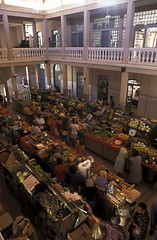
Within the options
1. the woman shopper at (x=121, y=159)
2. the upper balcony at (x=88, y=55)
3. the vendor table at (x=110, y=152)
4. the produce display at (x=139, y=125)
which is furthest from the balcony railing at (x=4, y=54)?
the woman shopper at (x=121, y=159)

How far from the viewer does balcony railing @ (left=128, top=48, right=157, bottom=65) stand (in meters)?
10.9

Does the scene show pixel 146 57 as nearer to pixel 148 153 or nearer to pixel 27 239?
pixel 148 153

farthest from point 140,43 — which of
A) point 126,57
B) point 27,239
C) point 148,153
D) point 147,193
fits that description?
point 27,239

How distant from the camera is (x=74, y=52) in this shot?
15.8m

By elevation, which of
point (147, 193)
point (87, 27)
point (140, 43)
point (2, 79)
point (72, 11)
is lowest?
point (147, 193)

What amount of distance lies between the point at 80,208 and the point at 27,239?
1462mm

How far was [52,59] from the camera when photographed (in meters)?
18.2

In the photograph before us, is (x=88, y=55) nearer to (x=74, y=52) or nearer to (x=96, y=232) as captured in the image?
(x=74, y=52)

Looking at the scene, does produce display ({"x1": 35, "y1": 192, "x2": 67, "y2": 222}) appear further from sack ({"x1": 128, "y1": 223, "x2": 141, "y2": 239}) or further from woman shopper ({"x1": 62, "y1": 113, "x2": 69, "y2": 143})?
woman shopper ({"x1": 62, "y1": 113, "x2": 69, "y2": 143})

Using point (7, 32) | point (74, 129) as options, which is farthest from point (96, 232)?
point (7, 32)

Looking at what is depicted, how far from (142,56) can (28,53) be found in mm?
10550

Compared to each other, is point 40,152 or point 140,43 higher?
point 140,43

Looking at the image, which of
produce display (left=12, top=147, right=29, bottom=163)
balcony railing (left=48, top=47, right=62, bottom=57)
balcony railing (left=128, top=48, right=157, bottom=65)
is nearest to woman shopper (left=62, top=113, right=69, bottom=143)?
produce display (left=12, top=147, right=29, bottom=163)

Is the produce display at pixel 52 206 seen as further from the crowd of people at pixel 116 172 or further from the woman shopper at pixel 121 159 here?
the woman shopper at pixel 121 159
